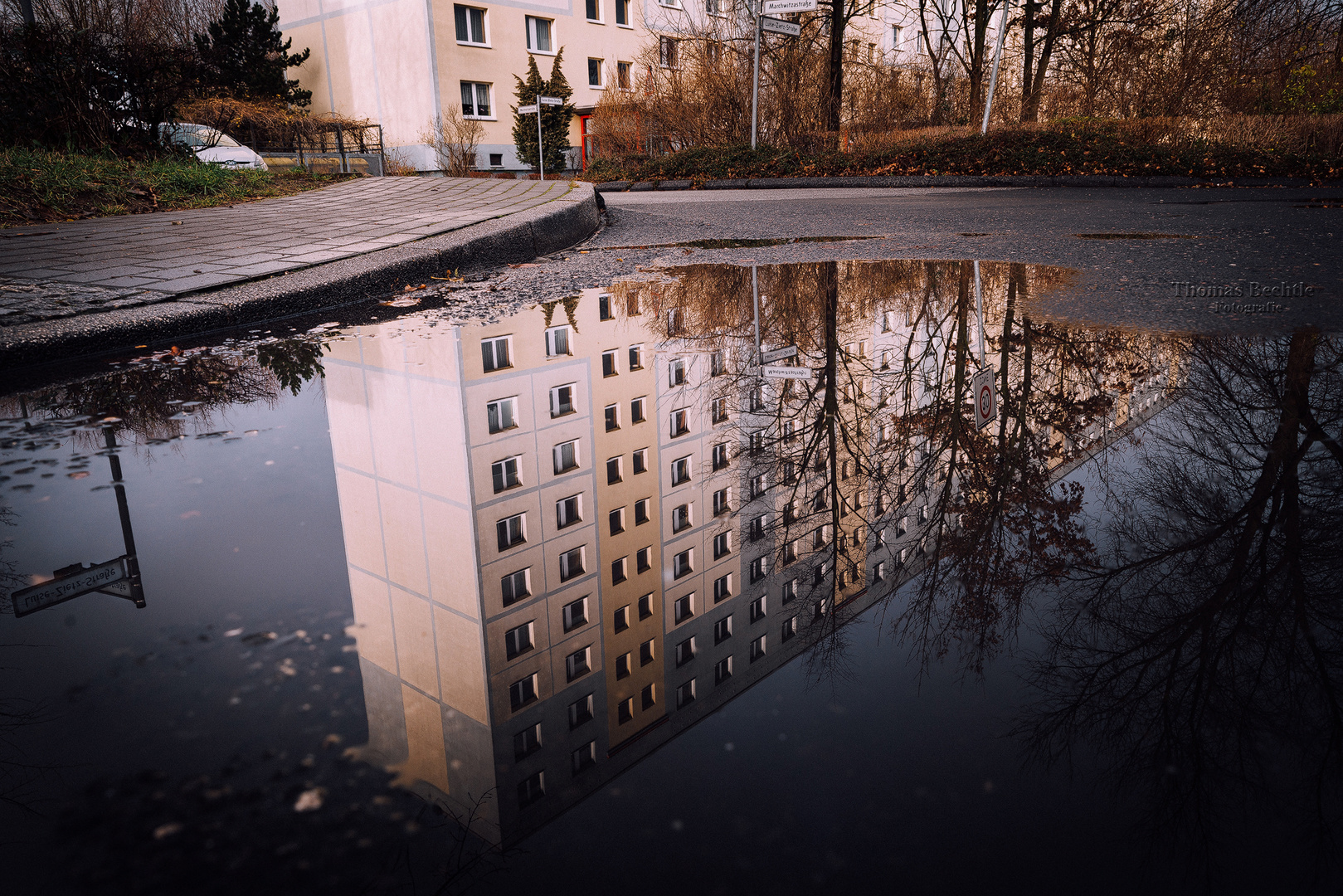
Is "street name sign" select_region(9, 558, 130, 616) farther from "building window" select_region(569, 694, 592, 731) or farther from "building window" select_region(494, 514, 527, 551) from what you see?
"building window" select_region(569, 694, 592, 731)

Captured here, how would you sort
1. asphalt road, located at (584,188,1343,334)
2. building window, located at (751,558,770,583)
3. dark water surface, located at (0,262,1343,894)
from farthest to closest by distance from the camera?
asphalt road, located at (584,188,1343,334), building window, located at (751,558,770,583), dark water surface, located at (0,262,1343,894)

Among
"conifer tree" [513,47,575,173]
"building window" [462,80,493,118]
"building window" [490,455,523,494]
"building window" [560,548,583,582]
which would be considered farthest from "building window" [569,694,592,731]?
"building window" [462,80,493,118]

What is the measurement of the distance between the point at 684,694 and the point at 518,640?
0.31 m

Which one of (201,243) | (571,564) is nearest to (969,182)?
(201,243)

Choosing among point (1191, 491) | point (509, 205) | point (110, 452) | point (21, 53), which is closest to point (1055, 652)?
point (1191, 491)

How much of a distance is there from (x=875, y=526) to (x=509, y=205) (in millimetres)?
6922

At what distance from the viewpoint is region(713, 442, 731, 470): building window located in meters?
2.14

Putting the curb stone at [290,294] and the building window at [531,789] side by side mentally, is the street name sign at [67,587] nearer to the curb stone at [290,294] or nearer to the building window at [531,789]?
the building window at [531,789]

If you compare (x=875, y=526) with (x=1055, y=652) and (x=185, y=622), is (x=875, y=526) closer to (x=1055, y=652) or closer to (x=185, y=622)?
(x=1055, y=652)

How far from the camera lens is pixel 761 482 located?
6.64 feet

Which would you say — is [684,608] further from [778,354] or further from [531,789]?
[778,354]

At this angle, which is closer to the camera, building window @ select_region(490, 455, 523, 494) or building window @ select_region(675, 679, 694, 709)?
building window @ select_region(675, 679, 694, 709)

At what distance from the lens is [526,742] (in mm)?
1138

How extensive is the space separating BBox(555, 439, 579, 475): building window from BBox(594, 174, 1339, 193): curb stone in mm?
14709
